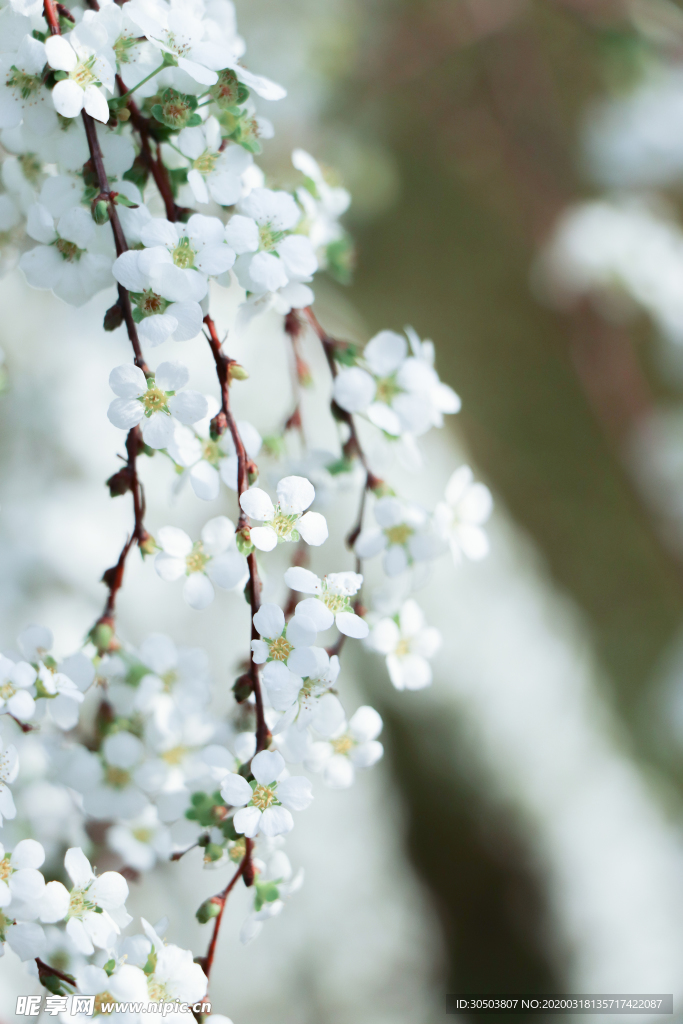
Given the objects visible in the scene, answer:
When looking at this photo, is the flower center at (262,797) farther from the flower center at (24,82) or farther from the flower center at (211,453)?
the flower center at (24,82)

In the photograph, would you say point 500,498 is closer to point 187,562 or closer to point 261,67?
point 261,67

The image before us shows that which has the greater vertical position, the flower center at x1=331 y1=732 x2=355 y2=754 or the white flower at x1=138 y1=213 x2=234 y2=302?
the white flower at x1=138 y1=213 x2=234 y2=302

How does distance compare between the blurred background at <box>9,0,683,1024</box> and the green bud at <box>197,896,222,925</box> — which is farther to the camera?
the blurred background at <box>9,0,683,1024</box>

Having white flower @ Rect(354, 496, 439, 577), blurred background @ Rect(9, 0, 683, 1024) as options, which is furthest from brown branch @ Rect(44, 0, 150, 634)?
blurred background @ Rect(9, 0, 683, 1024)

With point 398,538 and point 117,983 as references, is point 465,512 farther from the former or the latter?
point 117,983

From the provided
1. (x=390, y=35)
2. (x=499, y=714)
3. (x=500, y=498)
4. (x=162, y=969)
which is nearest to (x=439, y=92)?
(x=390, y=35)

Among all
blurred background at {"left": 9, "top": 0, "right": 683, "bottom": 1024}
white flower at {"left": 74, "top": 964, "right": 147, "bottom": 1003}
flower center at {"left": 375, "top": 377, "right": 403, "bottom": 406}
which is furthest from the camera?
blurred background at {"left": 9, "top": 0, "right": 683, "bottom": 1024}

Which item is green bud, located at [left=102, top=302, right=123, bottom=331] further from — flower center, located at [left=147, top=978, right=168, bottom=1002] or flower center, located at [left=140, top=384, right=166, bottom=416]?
flower center, located at [left=147, top=978, right=168, bottom=1002]
